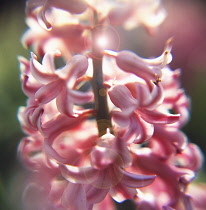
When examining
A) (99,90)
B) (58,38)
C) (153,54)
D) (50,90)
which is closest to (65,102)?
(50,90)

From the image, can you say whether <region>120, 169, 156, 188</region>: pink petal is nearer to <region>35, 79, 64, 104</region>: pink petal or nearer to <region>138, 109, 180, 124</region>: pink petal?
<region>138, 109, 180, 124</region>: pink petal

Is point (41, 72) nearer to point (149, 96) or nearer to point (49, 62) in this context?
point (49, 62)

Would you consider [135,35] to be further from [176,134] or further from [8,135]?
[176,134]

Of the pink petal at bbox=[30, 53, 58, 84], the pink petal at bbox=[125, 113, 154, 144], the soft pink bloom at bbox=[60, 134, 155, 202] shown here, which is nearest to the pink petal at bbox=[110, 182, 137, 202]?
the soft pink bloom at bbox=[60, 134, 155, 202]

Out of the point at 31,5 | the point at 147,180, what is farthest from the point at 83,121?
the point at 31,5

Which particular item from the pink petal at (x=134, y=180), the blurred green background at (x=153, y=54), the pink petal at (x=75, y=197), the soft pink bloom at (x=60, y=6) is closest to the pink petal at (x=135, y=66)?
the soft pink bloom at (x=60, y=6)

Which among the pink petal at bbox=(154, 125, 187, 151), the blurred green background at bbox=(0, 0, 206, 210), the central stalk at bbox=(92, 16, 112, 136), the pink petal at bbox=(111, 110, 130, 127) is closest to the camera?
the pink petal at bbox=(111, 110, 130, 127)

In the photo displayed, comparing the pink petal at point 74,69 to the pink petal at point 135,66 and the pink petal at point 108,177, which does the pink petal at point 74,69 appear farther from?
the pink petal at point 108,177
